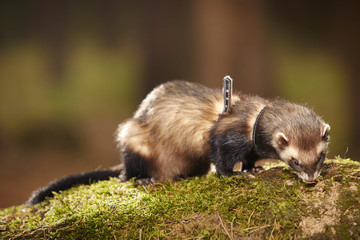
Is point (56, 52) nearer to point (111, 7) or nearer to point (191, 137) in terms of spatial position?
point (111, 7)

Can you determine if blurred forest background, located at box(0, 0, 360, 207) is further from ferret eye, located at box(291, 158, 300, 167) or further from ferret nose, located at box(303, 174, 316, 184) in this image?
ferret nose, located at box(303, 174, 316, 184)

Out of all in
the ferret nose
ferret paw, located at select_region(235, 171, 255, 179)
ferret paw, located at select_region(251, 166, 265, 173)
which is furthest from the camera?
ferret paw, located at select_region(251, 166, 265, 173)

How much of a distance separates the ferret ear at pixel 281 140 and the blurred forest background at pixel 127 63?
3.40 metres

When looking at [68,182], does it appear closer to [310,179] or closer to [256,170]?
[256,170]

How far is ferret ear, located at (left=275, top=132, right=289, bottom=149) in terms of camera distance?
2682 millimetres

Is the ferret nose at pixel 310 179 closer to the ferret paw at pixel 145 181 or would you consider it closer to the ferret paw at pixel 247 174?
the ferret paw at pixel 247 174

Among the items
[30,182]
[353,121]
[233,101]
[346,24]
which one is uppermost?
[346,24]

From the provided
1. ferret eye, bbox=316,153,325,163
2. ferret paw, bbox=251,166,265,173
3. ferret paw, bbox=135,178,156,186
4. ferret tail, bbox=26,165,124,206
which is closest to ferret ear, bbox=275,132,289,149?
ferret eye, bbox=316,153,325,163

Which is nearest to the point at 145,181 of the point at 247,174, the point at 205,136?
the point at 205,136

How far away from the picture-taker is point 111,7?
22.3 feet

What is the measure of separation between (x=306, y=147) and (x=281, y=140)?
0.62ft

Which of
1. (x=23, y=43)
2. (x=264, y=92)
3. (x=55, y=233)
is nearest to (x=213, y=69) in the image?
(x=264, y=92)

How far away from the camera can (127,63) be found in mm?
6863

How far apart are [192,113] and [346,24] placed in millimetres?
4292
